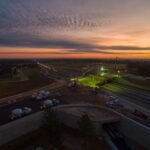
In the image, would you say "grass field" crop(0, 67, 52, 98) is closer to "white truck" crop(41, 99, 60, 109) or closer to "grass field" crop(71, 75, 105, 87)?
"grass field" crop(71, 75, 105, 87)

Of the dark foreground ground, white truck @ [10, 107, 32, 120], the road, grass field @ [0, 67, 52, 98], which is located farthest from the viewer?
grass field @ [0, 67, 52, 98]

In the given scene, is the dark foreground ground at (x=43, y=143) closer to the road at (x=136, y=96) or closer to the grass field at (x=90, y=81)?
the road at (x=136, y=96)

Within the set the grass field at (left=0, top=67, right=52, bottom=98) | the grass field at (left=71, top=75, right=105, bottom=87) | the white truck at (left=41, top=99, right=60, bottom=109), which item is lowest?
the grass field at (left=71, top=75, right=105, bottom=87)

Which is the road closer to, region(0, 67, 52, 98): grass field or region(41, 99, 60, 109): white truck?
region(41, 99, 60, 109): white truck

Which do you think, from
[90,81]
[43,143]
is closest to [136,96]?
[90,81]

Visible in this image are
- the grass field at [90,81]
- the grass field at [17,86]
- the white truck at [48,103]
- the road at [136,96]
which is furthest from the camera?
the grass field at [90,81]

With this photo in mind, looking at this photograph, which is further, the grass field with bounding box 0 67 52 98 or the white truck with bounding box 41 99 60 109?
the grass field with bounding box 0 67 52 98

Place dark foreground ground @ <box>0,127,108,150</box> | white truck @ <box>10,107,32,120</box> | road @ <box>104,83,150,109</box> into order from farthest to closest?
road @ <box>104,83,150,109</box> → white truck @ <box>10,107,32,120</box> → dark foreground ground @ <box>0,127,108,150</box>

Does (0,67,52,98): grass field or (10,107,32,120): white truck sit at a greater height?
(10,107,32,120): white truck

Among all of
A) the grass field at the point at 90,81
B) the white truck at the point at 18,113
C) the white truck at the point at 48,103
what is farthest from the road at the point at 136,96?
the white truck at the point at 18,113

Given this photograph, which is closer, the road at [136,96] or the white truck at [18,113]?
the white truck at [18,113]

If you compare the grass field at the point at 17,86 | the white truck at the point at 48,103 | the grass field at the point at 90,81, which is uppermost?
the white truck at the point at 48,103

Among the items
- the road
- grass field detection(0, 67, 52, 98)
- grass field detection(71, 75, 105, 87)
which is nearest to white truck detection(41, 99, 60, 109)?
grass field detection(0, 67, 52, 98)

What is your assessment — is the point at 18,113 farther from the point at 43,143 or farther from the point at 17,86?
the point at 17,86
